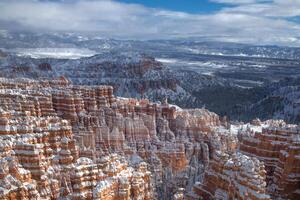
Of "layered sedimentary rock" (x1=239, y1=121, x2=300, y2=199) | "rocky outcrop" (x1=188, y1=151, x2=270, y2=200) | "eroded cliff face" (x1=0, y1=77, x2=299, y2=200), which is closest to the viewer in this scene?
"rocky outcrop" (x1=188, y1=151, x2=270, y2=200)

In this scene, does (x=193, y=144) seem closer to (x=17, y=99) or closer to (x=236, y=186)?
(x=17, y=99)

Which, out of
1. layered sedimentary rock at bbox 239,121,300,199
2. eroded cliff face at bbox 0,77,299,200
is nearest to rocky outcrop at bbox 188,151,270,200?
eroded cliff face at bbox 0,77,299,200

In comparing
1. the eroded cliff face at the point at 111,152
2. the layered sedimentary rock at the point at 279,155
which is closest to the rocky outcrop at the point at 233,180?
the eroded cliff face at the point at 111,152

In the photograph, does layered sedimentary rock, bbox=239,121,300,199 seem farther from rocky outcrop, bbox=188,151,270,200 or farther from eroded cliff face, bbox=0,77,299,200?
rocky outcrop, bbox=188,151,270,200

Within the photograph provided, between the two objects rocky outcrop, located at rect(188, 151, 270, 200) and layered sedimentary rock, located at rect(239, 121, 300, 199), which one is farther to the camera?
layered sedimentary rock, located at rect(239, 121, 300, 199)

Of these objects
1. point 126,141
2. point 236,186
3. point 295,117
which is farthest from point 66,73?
point 236,186

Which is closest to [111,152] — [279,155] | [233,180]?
[279,155]
